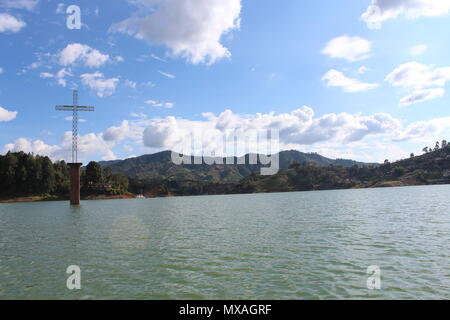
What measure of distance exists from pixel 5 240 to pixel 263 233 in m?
36.8

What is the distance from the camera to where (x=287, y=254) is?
29234mm

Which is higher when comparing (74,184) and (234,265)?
(74,184)

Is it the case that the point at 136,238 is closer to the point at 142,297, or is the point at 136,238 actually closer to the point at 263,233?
the point at 263,233

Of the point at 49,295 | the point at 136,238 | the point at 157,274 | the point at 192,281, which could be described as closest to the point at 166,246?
the point at 136,238

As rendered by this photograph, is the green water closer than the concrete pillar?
Yes

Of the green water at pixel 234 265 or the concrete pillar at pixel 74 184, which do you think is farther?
the concrete pillar at pixel 74 184

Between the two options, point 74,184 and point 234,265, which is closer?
point 234,265
